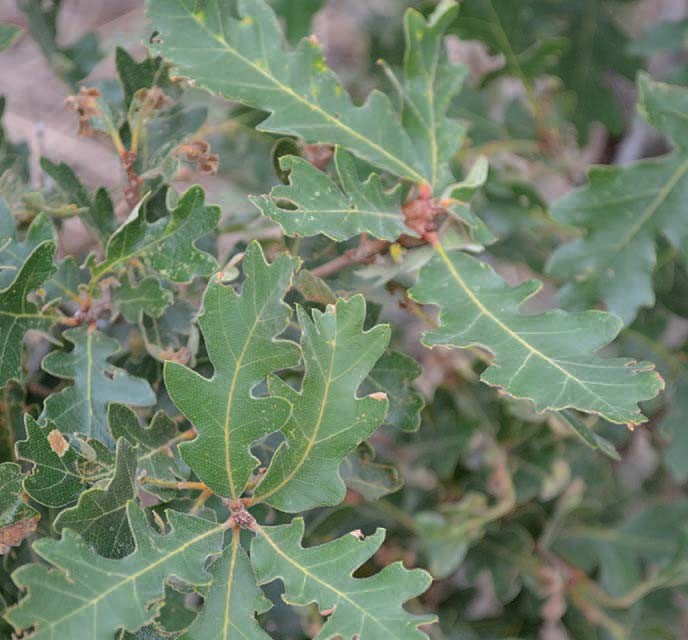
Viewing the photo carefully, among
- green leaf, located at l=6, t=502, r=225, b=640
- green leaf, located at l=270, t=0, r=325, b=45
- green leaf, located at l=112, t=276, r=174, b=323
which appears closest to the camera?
green leaf, located at l=6, t=502, r=225, b=640

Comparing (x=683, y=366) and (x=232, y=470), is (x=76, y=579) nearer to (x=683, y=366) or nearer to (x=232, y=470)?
(x=232, y=470)

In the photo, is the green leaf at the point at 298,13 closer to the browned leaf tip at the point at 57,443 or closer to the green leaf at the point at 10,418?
the green leaf at the point at 10,418

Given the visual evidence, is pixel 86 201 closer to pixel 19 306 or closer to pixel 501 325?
pixel 19 306

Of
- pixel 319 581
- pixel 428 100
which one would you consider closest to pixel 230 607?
pixel 319 581

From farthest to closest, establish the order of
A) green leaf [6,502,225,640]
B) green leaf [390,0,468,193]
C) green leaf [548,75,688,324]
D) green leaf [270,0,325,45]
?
1. green leaf [270,0,325,45]
2. green leaf [548,75,688,324]
3. green leaf [390,0,468,193]
4. green leaf [6,502,225,640]

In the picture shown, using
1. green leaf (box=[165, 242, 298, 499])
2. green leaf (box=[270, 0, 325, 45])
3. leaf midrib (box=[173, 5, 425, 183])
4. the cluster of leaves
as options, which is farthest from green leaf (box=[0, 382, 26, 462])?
green leaf (box=[270, 0, 325, 45])

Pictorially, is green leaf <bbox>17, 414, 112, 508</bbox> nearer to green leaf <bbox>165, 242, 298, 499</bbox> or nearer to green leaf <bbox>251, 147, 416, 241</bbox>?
green leaf <bbox>165, 242, 298, 499</bbox>

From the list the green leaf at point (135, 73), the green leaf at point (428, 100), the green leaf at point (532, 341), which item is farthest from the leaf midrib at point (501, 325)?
the green leaf at point (135, 73)
